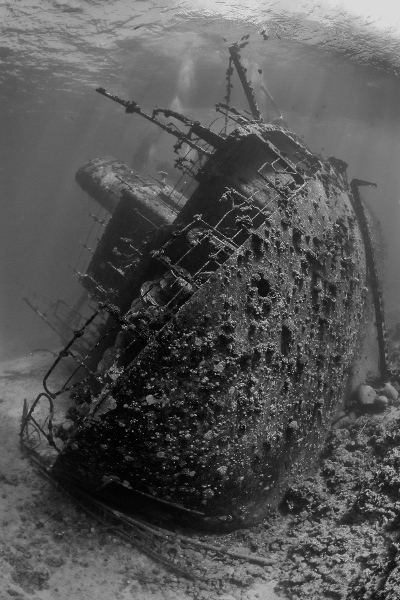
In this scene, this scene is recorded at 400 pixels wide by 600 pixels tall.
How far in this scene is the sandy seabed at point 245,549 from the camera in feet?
16.7

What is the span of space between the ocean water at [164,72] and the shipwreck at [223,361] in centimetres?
913

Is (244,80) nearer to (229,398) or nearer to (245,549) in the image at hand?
(229,398)

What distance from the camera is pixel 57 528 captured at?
233 inches

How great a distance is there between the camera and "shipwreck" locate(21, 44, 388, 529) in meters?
5.29

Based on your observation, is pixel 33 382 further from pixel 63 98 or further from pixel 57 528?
pixel 63 98

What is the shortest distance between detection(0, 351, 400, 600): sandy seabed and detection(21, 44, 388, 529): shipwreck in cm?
50

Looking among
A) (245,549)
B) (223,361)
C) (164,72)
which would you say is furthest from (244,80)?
(164,72)

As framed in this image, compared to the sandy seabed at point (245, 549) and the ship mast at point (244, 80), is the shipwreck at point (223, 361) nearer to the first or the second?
the sandy seabed at point (245, 549)

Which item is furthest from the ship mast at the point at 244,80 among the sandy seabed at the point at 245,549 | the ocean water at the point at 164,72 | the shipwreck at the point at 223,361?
the sandy seabed at the point at 245,549

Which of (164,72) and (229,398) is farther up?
(164,72)

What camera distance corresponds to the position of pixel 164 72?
105 feet

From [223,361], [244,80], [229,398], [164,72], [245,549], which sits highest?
[164,72]

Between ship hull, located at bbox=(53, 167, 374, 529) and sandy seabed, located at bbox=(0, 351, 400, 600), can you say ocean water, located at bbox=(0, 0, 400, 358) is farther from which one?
ship hull, located at bbox=(53, 167, 374, 529)

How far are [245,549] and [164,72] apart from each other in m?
35.9
